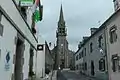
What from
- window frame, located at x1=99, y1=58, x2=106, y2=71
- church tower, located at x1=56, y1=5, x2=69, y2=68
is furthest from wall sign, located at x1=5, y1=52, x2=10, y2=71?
church tower, located at x1=56, y1=5, x2=69, y2=68

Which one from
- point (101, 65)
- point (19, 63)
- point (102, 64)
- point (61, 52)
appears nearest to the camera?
point (19, 63)

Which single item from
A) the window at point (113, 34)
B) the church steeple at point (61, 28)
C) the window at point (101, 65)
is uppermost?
the church steeple at point (61, 28)

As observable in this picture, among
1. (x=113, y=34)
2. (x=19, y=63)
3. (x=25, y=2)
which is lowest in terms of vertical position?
(x=19, y=63)

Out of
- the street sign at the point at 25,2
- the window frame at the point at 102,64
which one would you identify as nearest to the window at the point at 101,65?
the window frame at the point at 102,64

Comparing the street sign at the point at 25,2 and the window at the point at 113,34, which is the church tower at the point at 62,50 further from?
the street sign at the point at 25,2

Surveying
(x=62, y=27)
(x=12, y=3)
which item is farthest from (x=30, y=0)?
(x=62, y=27)

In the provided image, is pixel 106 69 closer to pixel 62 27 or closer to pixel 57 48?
pixel 57 48

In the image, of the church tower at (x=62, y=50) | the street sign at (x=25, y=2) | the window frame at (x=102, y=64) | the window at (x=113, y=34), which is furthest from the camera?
the church tower at (x=62, y=50)

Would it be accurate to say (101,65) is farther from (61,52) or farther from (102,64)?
(61,52)

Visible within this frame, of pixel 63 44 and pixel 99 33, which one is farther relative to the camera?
pixel 63 44

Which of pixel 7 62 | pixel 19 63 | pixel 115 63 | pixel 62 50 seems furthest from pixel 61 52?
pixel 7 62

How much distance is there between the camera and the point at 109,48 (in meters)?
18.3

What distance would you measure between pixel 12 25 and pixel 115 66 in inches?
478

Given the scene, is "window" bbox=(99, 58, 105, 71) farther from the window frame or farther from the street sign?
the street sign
